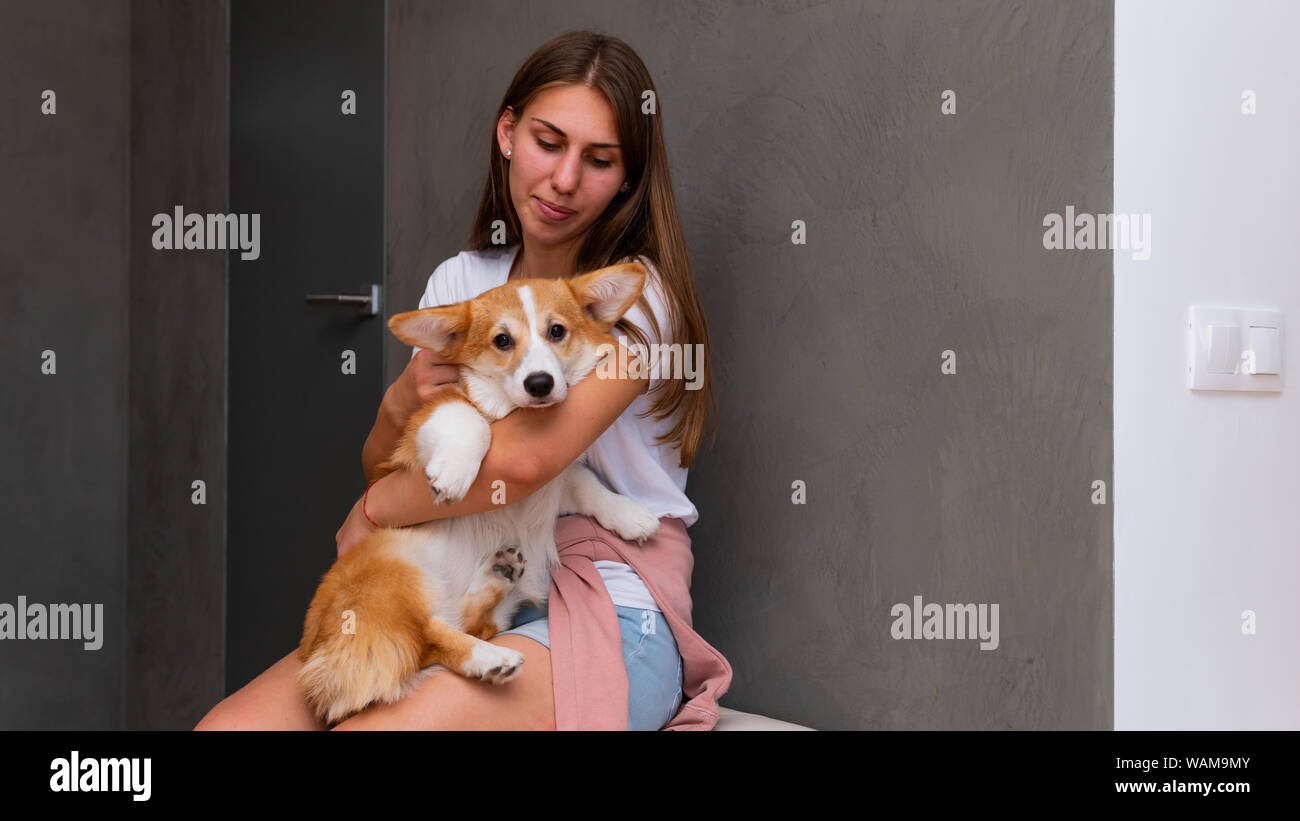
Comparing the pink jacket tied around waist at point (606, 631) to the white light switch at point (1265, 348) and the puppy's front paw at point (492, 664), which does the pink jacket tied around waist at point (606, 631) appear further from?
the white light switch at point (1265, 348)

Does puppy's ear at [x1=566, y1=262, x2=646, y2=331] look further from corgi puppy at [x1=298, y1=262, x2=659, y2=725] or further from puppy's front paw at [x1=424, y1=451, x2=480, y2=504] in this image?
puppy's front paw at [x1=424, y1=451, x2=480, y2=504]

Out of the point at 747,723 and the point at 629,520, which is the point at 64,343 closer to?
the point at 629,520

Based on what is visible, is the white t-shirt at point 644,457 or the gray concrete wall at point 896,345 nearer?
the gray concrete wall at point 896,345

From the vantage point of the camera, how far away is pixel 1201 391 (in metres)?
1.25

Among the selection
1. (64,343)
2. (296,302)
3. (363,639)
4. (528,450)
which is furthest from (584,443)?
(64,343)

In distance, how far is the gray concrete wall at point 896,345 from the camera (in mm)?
1281

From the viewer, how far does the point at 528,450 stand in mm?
1337

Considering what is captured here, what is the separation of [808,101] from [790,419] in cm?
54

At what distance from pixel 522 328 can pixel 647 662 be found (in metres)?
0.51

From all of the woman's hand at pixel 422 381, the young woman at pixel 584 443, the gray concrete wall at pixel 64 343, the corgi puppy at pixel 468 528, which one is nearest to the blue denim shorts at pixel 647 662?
the young woman at pixel 584 443

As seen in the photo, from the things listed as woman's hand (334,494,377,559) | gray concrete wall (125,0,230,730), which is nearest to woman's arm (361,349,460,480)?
woman's hand (334,494,377,559)

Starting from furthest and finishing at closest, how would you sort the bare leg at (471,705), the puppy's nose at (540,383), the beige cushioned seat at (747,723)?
the beige cushioned seat at (747,723) → the puppy's nose at (540,383) → the bare leg at (471,705)

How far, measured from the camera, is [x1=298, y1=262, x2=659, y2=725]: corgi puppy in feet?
4.01
